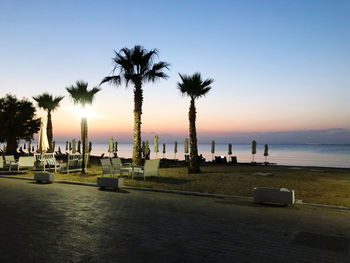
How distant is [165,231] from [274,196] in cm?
398

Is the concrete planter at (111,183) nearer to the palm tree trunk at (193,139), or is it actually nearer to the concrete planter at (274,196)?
the concrete planter at (274,196)

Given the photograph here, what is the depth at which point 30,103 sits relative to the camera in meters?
28.1

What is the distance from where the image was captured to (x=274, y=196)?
8.23 meters

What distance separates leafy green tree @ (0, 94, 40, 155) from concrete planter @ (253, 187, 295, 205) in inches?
954

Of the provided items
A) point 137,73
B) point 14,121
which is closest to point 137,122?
point 137,73

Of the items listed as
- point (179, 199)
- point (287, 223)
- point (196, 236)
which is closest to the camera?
point (196, 236)

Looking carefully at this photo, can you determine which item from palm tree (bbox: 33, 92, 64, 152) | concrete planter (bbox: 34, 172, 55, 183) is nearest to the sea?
palm tree (bbox: 33, 92, 64, 152)

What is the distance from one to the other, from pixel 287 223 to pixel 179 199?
11.7 ft

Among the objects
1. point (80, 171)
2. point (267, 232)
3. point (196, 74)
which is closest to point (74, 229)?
point (267, 232)

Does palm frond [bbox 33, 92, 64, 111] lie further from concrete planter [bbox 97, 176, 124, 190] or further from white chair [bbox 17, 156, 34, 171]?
concrete planter [bbox 97, 176, 124, 190]

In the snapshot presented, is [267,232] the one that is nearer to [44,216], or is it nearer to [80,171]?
[44,216]

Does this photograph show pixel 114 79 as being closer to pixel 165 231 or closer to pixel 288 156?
pixel 165 231

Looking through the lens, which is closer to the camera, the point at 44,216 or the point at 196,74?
the point at 44,216

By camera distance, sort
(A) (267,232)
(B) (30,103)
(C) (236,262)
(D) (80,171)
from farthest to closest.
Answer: (B) (30,103) < (D) (80,171) < (A) (267,232) < (C) (236,262)
